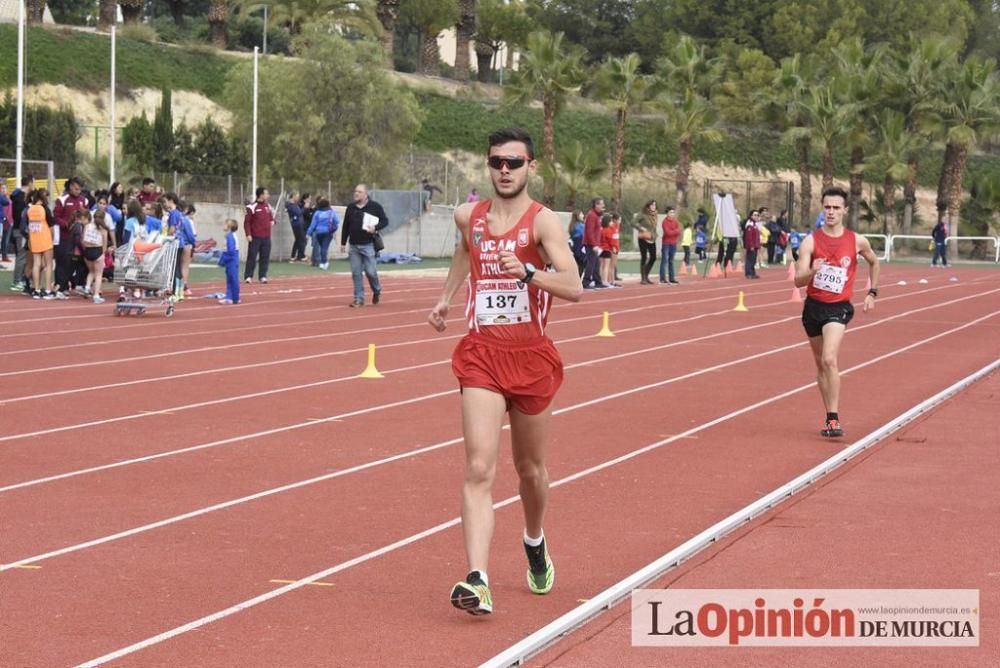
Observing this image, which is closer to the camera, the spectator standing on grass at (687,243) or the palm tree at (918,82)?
the spectator standing on grass at (687,243)

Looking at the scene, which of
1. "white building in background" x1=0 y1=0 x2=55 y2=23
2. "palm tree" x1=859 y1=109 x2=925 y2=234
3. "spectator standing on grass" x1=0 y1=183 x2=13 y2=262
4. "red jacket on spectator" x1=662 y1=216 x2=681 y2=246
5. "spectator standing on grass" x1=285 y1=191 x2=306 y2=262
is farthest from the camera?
"white building in background" x1=0 y1=0 x2=55 y2=23

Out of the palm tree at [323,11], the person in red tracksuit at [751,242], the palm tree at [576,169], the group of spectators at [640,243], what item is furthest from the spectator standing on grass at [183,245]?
the palm tree at [323,11]

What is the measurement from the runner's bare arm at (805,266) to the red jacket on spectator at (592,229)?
1850cm

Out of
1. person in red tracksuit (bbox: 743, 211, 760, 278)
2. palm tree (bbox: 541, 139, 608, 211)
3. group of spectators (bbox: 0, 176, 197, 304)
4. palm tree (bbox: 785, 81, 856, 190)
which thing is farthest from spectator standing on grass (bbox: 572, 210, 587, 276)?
palm tree (bbox: 785, 81, 856, 190)

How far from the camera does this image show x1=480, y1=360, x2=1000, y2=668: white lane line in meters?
6.05

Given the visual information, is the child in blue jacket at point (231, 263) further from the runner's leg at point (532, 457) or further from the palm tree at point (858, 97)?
the palm tree at point (858, 97)

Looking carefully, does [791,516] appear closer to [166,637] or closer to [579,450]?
[579,450]

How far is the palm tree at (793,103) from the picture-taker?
64.4 meters

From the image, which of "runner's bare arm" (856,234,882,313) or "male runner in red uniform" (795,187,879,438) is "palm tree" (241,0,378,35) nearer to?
"runner's bare arm" (856,234,882,313)

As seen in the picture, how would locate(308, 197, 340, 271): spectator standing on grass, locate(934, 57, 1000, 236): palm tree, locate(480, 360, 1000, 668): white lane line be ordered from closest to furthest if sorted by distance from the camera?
1. locate(480, 360, 1000, 668): white lane line
2. locate(308, 197, 340, 271): spectator standing on grass
3. locate(934, 57, 1000, 236): palm tree

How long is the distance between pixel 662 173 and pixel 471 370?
81.0 metres

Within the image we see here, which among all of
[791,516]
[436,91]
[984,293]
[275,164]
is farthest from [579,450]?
[436,91]

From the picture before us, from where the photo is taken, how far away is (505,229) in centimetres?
680

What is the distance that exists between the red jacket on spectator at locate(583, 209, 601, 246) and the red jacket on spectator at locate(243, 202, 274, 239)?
607 cm
